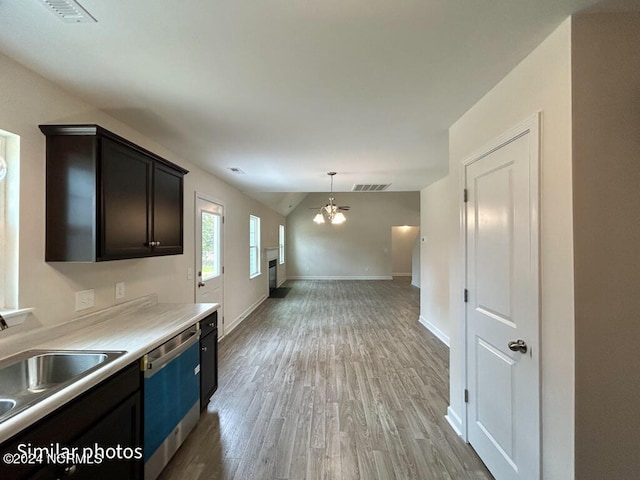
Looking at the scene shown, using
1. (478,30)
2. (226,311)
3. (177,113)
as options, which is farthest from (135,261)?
(478,30)

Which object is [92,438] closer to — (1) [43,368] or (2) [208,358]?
(1) [43,368]

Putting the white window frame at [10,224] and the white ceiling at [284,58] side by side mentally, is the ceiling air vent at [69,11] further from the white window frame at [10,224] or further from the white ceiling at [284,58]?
the white window frame at [10,224]

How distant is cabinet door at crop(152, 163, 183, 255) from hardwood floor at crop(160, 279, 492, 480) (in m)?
1.49

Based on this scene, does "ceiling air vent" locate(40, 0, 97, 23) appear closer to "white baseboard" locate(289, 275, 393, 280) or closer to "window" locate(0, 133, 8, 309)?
"window" locate(0, 133, 8, 309)

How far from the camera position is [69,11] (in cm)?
120

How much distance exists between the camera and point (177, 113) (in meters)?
2.19

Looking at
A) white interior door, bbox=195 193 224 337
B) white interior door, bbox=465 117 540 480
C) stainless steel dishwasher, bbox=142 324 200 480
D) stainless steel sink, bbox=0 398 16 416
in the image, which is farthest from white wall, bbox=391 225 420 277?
stainless steel sink, bbox=0 398 16 416

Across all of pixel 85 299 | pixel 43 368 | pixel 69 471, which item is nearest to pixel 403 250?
pixel 85 299

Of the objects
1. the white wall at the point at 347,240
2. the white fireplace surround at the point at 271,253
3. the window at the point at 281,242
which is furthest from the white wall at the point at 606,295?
the white wall at the point at 347,240

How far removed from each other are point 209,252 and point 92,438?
10.3 feet

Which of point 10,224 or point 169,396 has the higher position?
point 10,224

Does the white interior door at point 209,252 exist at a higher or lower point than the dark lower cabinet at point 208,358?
higher

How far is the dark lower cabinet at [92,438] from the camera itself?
1025 millimetres

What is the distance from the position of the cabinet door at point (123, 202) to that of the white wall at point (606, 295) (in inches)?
95.1
